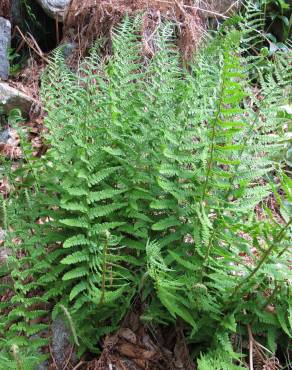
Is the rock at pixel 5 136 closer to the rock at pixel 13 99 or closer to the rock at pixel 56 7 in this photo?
the rock at pixel 13 99

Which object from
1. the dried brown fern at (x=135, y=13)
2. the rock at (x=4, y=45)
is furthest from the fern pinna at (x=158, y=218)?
the rock at (x=4, y=45)

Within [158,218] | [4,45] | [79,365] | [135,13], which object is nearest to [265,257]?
[158,218]

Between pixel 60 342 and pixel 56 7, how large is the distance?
3.61 m

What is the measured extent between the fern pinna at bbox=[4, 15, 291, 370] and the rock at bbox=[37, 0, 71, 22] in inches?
96.8

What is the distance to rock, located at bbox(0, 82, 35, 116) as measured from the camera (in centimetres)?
448

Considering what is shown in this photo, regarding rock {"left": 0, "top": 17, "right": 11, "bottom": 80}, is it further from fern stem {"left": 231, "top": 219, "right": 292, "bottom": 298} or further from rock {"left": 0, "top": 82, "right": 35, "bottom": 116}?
fern stem {"left": 231, "top": 219, "right": 292, "bottom": 298}

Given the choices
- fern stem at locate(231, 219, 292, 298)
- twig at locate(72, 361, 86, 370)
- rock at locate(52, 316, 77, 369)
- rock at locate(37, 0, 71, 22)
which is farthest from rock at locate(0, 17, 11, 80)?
fern stem at locate(231, 219, 292, 298)

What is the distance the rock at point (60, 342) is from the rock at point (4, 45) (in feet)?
10.1

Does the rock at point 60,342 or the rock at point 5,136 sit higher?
the rock at point 60,342

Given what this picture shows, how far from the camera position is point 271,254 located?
233 cm

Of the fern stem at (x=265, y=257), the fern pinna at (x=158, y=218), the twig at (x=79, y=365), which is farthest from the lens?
the twig at (x=79, y=365)

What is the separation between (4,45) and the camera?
488 cm

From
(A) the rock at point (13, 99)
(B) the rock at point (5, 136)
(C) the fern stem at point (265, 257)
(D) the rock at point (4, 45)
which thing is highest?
(C) the fern stem at point (265, 257)

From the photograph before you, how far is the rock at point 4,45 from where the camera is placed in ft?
15.9
